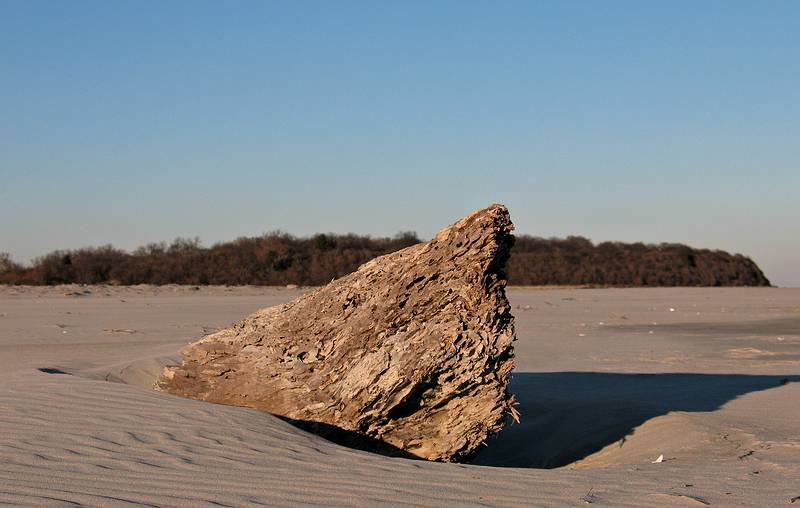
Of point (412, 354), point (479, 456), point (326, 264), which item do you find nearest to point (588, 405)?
point (479, 456)

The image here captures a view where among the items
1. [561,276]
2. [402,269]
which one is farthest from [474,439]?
[561,276]

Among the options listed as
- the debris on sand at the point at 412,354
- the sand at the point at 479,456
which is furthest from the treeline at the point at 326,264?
the debris on sand at the point at 412,354

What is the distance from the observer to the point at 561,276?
132 ft

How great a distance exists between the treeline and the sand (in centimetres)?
1670

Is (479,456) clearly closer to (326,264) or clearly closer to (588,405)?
(588,405)

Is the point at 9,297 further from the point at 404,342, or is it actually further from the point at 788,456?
the point at 788,456

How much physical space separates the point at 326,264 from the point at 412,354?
29.4 m

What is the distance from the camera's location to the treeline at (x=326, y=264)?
33125 mm

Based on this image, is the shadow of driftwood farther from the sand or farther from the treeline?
the treeline

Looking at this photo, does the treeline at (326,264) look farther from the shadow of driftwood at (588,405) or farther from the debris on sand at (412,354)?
the debris on sand at (412,354)

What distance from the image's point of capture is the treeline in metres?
33.1

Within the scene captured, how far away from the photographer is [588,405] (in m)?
8.51

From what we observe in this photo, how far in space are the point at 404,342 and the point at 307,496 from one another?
254cm

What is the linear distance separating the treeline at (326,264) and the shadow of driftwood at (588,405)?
18102mm
